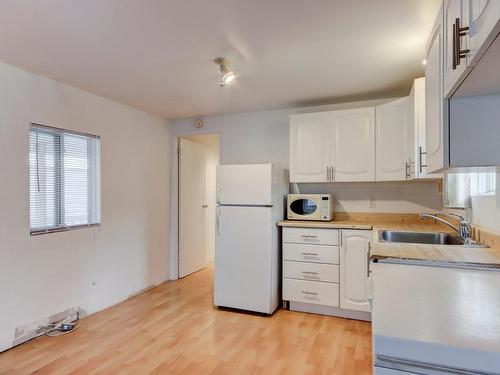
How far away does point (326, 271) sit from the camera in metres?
3.10

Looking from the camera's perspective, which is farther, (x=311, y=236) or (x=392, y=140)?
(x=311, y=236)

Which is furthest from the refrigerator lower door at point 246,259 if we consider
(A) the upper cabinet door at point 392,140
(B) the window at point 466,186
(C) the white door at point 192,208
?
(B) the window at point 466,186

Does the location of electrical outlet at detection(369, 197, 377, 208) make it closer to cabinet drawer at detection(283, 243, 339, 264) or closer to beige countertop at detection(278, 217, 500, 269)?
cabinet drawer at detection(283, 243, 339, 264)

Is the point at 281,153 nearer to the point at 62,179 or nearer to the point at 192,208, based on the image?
the point at 192,208

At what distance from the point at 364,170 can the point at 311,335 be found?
1.62 m

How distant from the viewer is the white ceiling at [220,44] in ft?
5.72

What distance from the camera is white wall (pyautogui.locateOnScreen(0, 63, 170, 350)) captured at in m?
2.49

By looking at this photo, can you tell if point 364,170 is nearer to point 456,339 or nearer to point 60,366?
point 456,339

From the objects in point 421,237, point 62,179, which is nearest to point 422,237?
point 421,237

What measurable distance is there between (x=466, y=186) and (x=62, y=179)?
3.36 meters

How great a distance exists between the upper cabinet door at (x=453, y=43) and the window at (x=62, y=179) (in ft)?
9.64

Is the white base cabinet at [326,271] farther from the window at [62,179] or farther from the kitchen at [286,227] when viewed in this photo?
the window at [62,179]

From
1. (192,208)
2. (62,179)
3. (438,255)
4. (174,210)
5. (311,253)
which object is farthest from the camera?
(192,208)

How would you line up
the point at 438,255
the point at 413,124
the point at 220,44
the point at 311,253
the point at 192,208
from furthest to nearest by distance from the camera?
1. the point at 192,208
2. the point at 311,253
3. the point at 413,124
4. the point at 220,44
5. the point at 438,255
